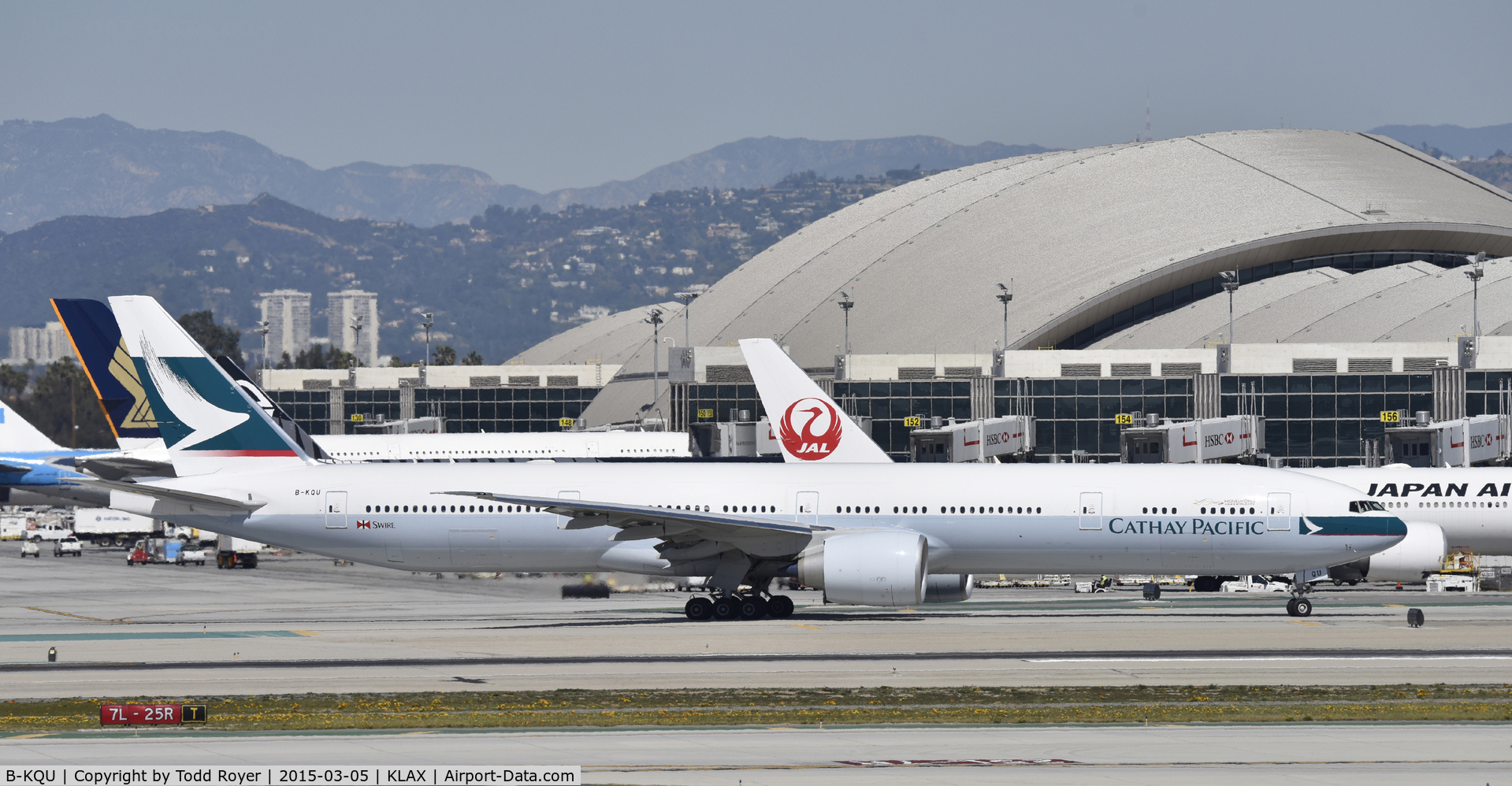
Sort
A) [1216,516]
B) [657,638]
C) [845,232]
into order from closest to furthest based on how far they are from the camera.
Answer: [657,638]
[1216,516]
[845,232]

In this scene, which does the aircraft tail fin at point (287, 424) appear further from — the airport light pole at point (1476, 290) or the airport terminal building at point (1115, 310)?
the airport light pole at point (1476, 290)

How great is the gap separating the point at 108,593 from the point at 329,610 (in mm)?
13796

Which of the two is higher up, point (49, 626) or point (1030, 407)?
point (1030, 407)

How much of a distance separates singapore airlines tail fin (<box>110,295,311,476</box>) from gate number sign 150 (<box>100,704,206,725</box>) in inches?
715

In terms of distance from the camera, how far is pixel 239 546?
76938mm

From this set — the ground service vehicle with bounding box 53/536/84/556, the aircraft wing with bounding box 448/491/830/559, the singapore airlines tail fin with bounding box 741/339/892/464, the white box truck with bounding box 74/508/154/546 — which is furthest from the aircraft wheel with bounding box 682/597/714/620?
the white box truck with bounding box 74/508/154/546

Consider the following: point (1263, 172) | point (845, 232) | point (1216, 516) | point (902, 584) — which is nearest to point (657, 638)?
point (902, 584)

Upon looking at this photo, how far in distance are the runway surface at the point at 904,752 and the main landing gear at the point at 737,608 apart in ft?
56.3

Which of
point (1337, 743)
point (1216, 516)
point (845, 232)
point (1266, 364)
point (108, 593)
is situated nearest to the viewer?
point (1337, 743)

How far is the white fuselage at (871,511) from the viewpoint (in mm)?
39750

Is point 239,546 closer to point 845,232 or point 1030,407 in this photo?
point 1030,407

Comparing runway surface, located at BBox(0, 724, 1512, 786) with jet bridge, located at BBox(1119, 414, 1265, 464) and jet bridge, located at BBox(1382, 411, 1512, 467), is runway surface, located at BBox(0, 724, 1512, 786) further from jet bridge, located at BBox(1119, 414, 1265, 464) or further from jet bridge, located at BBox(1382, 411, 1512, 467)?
jet bridge, located at BBox(1119, 414, 1265, 464)

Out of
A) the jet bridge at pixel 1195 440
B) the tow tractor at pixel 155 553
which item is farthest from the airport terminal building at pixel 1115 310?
the tow tractor at pixel 155 553

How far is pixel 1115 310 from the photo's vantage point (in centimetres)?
10538
